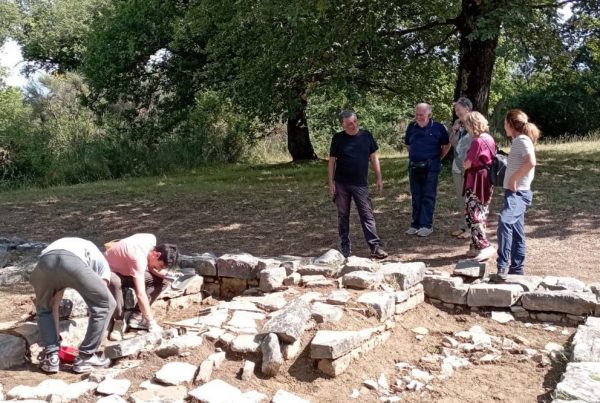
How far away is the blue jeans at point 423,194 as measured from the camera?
8.13 meters

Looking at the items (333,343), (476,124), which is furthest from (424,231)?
(333,343)

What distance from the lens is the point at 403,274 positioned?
6.00m

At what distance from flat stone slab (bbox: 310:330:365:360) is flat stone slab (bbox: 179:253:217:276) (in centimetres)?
251

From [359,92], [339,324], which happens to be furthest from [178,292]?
[359,92]

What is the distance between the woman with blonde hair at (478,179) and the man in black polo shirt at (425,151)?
3.28ft

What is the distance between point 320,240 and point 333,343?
4.52 m

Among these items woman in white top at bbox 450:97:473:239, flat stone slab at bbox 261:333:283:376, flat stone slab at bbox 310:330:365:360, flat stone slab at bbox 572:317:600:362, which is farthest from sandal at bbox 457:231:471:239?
flat stone slab at bbox 261:333:283:376

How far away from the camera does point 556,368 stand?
4812 millimetres

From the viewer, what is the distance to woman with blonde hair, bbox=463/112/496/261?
6801 millimetres

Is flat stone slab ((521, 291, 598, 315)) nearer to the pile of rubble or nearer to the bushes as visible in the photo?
the pile of rubble

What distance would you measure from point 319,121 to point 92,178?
766cm

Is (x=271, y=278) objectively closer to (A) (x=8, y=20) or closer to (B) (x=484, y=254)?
(B) (x=484, y=254)

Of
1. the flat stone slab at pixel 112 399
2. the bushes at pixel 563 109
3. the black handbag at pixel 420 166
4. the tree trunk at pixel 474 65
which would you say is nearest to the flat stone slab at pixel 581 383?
the flat stone slab at pixel 112 399

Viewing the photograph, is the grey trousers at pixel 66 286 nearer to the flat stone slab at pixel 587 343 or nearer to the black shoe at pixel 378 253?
the black shoe at pixel 378 253
